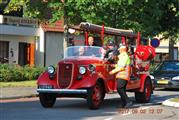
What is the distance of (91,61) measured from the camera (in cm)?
1673

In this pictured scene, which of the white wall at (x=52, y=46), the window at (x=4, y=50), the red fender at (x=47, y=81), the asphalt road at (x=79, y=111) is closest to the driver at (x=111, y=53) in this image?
the asphalt road at (x=79, y=111)

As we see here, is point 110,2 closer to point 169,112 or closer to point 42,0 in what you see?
point 42,0

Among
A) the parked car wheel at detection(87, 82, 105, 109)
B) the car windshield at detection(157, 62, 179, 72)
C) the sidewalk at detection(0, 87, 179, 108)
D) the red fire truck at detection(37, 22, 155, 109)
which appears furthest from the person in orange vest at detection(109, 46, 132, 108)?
the car windshield at detection(157, 62, 179, 72)

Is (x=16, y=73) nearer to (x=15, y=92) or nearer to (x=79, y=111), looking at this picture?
(x=15, y=92)

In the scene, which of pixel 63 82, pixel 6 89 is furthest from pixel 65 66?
pixel 6 89

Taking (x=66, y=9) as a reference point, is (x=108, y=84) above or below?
below

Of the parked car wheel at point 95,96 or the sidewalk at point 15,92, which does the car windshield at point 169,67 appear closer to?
the sidewalk at point 15,92

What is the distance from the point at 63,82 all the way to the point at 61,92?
0.38 m

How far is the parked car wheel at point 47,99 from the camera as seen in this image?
657 inches

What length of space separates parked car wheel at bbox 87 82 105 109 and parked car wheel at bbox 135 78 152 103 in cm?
259

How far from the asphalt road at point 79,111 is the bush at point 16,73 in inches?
375

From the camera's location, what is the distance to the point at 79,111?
15766 millimetres

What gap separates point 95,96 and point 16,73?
13637 millimetres

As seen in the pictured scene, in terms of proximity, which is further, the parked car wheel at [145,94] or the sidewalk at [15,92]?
the sidewalk at [15,92]
